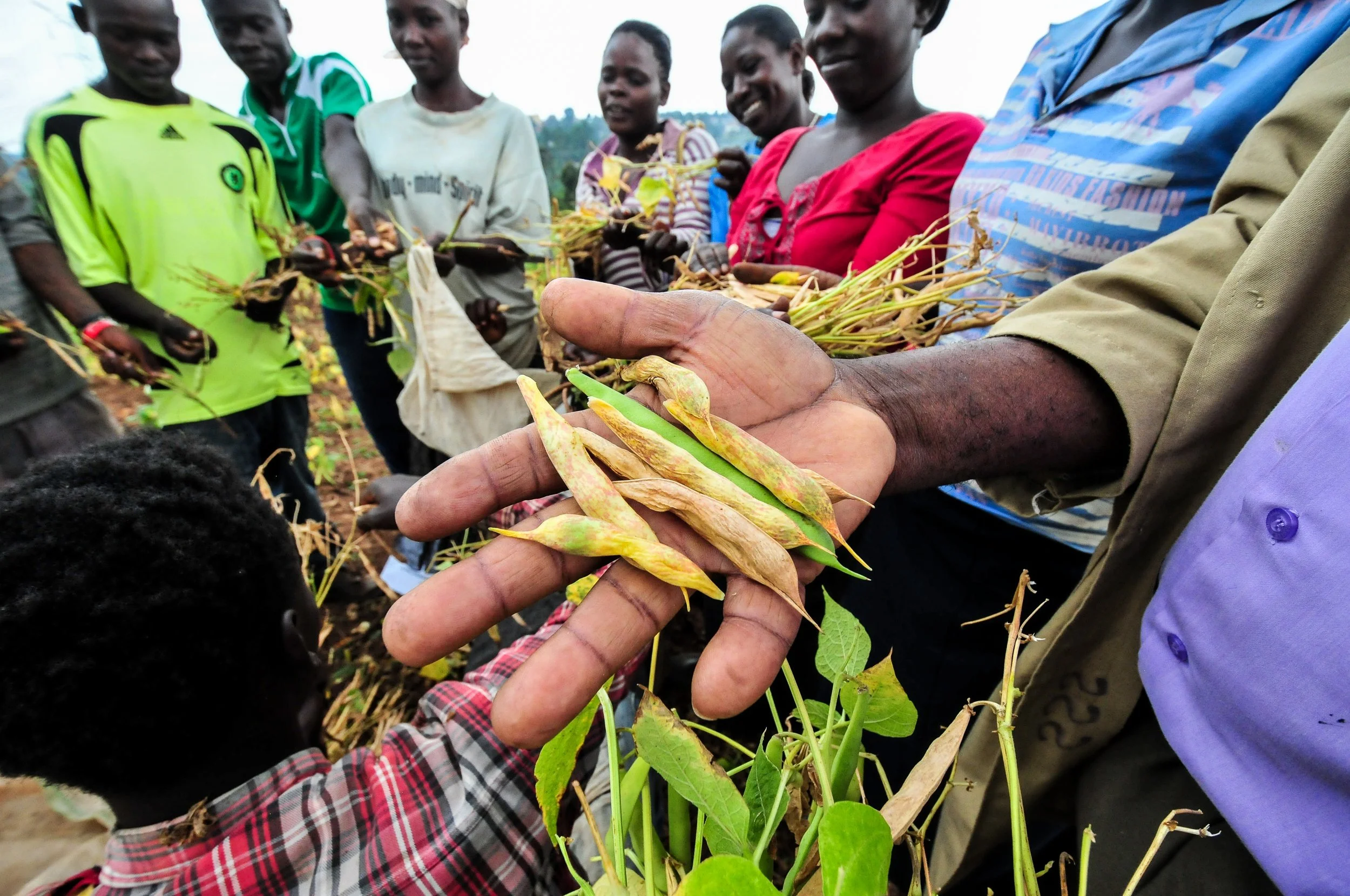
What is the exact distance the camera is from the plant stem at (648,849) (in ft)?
2.28

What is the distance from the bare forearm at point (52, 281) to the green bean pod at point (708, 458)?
2.55m

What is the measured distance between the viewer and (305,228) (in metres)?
3.13

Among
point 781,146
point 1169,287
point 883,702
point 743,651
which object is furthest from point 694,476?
point 781,146

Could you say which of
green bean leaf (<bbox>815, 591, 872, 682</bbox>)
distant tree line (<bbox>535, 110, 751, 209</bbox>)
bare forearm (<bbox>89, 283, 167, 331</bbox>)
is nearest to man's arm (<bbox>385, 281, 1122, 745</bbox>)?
green bean leaf (<bbox>815, 591, 872, 682</bbox>)

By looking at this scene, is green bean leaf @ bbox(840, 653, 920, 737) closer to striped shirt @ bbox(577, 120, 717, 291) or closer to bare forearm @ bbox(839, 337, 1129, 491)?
bare forearm @ bbox(839, 337, 1129, 491)

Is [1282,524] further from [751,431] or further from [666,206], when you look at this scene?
[666,206]

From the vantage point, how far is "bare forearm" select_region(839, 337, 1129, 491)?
1.08 metres

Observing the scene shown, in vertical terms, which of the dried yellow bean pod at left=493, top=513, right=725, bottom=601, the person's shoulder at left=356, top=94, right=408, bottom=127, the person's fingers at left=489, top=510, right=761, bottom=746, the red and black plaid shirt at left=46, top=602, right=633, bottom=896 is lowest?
the red and black plaid shirt at left=46, top=602, right=633, bottom=896

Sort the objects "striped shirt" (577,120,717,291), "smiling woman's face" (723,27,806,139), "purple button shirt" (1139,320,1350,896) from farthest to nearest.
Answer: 1. "smiling woman's face" (723,27,806,139)
2. "striped shirt" (577,120,717,291)
3. "purple button shirt" (1139,320,1350,896)

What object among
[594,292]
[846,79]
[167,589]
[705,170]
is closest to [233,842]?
[167,589]

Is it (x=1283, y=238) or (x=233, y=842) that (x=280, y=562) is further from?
(x=1283, y=238)

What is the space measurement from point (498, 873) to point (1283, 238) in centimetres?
164

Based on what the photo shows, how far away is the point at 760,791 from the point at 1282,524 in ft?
2.27

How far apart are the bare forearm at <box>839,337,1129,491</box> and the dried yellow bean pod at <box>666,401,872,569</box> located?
0.73 ft
